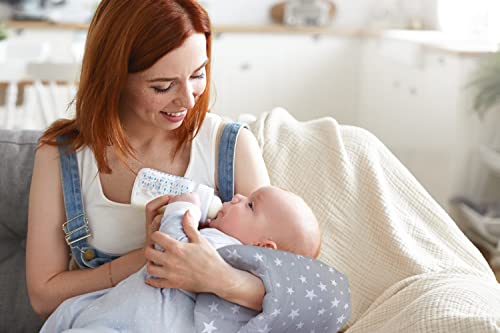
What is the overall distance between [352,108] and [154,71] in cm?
423

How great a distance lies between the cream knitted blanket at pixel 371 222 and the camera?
1.63 m

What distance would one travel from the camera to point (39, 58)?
401 centimetres

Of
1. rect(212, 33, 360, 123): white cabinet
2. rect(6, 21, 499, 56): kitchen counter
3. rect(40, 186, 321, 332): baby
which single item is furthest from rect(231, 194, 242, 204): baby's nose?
rect(212, 33, 360, 123): white cabinet

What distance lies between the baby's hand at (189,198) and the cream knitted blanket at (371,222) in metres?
0.40

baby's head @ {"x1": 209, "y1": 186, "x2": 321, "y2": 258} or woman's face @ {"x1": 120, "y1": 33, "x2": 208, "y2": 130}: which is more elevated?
woman's face @ {"x1": 120, "y1": 33, "x2": 208, "y2": 130}

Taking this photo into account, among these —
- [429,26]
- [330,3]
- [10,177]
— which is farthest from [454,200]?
[10,177]

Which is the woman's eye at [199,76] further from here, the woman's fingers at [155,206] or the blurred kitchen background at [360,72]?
the blurred kitchen background at [360,72]

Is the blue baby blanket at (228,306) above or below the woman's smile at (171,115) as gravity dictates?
below

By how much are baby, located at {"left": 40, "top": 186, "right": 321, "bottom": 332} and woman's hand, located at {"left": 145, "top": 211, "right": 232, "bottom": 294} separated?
1.0 inches

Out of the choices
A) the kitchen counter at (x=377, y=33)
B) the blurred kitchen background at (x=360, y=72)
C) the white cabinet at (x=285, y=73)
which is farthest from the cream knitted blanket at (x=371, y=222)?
the white cabinet at (x=285, y=73)

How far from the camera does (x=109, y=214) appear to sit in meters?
1.63

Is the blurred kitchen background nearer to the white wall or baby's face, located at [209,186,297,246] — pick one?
the white wall

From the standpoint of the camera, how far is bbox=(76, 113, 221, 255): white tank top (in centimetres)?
163

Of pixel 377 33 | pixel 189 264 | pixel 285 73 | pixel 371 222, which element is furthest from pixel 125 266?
pixel 377 33
